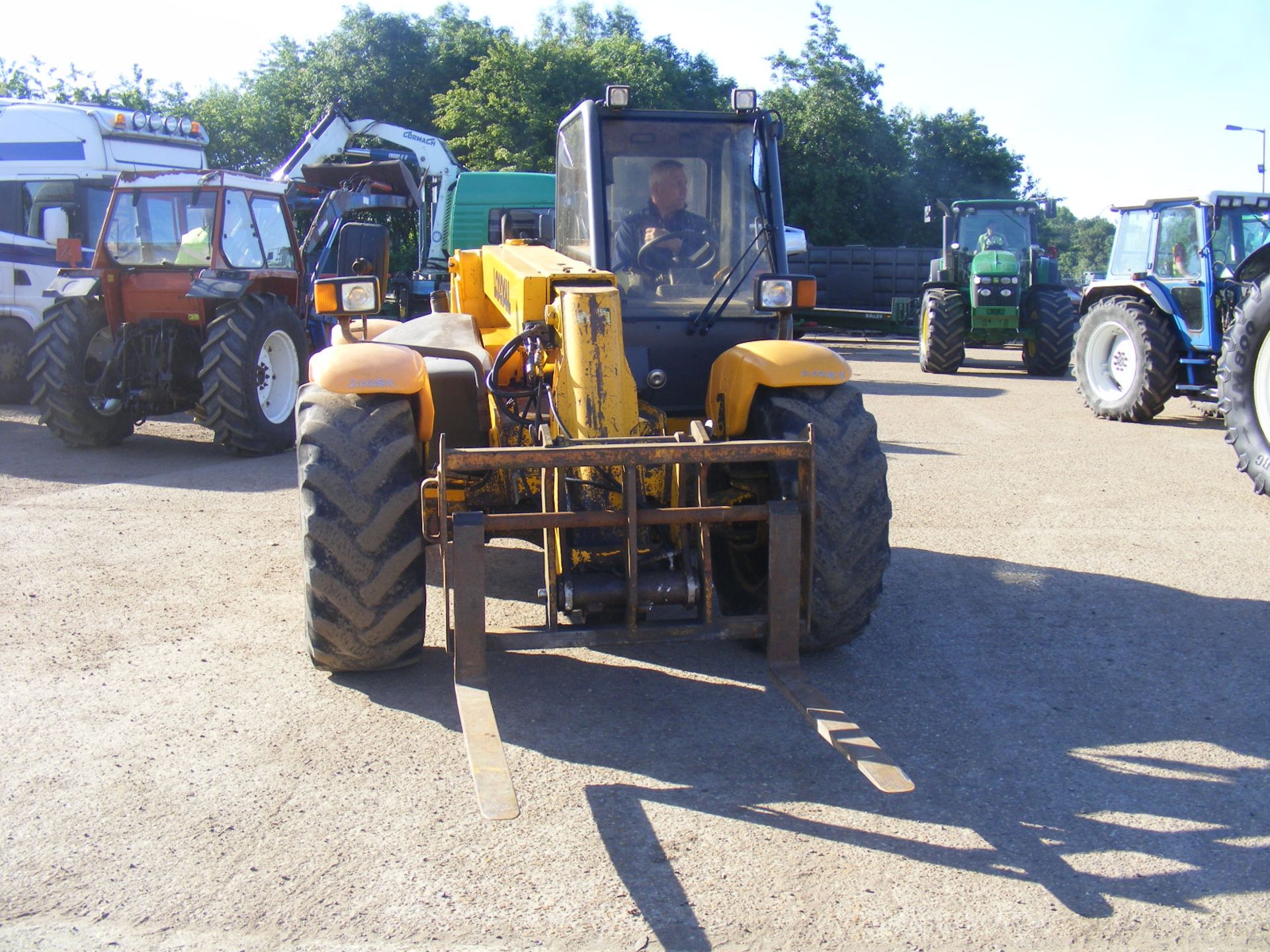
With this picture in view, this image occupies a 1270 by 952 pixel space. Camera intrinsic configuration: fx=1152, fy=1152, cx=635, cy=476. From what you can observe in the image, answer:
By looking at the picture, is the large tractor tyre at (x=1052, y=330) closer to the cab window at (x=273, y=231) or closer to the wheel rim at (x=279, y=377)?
the cab window at (x=273, y=231)

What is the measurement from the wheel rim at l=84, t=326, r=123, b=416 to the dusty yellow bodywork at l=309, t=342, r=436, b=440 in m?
6.32

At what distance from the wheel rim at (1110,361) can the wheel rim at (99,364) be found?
1010 cm

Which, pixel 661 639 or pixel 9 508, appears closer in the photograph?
pixel 661 639

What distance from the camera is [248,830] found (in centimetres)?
351

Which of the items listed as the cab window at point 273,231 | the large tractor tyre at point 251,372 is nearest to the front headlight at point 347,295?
the large tractor tyre at point 251,372

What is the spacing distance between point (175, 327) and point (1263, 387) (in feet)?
29.1

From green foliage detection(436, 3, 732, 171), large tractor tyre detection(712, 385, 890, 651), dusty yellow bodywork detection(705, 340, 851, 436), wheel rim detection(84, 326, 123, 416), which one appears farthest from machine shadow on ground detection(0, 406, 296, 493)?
green foliage detection(436, 3, 732, 171)

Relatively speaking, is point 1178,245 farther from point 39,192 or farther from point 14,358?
point 14,358

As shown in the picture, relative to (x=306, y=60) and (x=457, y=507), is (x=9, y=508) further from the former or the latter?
(x=306, y=60)

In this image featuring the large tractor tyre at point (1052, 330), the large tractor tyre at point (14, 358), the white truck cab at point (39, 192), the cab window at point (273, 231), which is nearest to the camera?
the cab window at point (273, 231)

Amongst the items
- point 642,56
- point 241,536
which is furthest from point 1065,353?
point 642,56

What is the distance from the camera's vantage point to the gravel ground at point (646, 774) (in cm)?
306

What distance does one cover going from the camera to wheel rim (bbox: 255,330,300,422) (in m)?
10.6

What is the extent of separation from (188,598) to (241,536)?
50.9 inches
